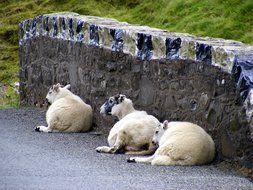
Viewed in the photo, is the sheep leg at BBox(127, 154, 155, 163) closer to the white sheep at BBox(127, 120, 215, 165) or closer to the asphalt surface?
the white sheep at BBox(127, 120, 215, 165)

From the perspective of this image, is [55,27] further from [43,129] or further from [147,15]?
[147,15]

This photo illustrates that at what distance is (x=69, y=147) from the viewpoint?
12.6m

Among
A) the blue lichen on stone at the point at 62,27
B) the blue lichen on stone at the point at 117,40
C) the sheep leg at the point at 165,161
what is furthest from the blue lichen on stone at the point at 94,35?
the sheep leg at the point at 165,161

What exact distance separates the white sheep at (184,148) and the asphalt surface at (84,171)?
132mm

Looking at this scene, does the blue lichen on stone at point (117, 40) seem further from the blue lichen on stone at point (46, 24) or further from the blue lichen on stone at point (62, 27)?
the blue lichen on stone at point (46, 24)

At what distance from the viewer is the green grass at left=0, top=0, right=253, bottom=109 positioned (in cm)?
1742

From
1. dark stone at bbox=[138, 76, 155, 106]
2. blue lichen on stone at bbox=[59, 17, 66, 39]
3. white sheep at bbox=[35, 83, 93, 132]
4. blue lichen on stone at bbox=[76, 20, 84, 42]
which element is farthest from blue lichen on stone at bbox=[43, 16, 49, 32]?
dark stone at bbox=[138, 76, 155, 106]

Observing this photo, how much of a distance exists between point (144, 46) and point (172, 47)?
0.93 meters

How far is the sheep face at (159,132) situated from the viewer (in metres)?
11.5

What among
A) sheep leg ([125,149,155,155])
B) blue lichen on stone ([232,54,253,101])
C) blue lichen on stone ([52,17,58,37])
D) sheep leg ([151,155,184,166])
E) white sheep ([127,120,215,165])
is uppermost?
blue lichen on stone ([52,17,58,37])

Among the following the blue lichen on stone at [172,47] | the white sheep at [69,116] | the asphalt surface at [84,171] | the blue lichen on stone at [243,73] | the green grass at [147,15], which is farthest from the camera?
the green grass at [147,15]

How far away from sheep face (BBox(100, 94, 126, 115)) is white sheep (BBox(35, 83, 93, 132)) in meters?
0.99

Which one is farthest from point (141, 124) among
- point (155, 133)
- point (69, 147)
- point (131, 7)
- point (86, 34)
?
point (131, 7)

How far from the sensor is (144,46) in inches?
512
